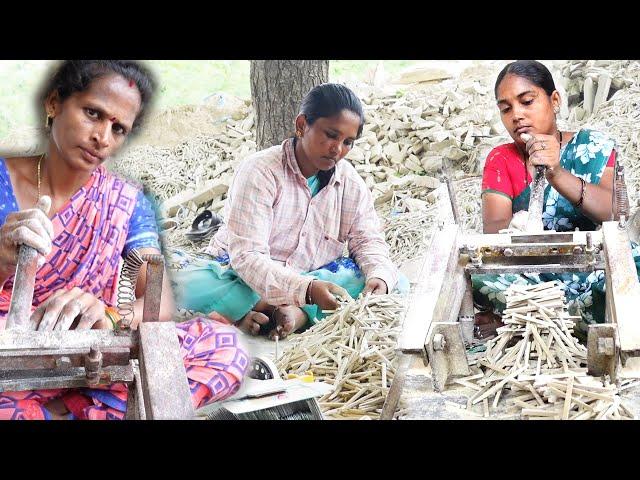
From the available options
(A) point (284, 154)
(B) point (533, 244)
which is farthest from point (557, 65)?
(A) point (284, 154)

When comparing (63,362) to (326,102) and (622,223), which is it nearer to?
(326,102)

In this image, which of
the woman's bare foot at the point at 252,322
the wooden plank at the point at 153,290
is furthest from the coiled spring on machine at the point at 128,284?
the woman's bare foot at the point at 252,322

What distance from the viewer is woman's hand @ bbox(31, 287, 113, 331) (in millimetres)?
3381

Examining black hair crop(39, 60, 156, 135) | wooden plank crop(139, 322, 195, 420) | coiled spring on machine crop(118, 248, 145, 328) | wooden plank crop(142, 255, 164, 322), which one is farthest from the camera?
black hair crop(39, 60, 156, 135)

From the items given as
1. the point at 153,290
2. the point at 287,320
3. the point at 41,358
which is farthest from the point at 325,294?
the point at 41,358

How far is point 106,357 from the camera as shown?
313cm

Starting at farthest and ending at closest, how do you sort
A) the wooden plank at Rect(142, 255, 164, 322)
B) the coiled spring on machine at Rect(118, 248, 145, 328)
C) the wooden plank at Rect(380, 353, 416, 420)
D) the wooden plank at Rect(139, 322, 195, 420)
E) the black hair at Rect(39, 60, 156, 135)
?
the black hair at Rect(39, 60, 156, 135) → the wooden plank at Rect(380, 353, 416, 420) → the coiled spring on machine at Rect(118, 248, 145, 328) → the wooden plank at Rect(142, 255, 164, 322) → the wooden plank at Rect(139, 322, 195, 420)

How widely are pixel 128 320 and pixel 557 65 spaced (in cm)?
204

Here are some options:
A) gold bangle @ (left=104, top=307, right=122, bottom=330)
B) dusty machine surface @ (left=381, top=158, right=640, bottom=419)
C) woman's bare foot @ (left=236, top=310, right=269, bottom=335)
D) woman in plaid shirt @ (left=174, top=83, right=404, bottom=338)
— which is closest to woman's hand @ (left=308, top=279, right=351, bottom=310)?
woman in plaid shirt @ (left=174, top=83, right=404, bottom=338)

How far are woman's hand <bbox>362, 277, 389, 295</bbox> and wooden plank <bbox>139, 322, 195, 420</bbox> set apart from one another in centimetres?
113

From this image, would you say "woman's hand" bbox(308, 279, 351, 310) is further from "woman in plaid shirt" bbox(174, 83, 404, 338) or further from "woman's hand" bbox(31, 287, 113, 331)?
"woman's hand" bbox(31, 287, 113, 331)

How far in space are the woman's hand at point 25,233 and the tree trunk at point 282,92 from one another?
105 centimetres

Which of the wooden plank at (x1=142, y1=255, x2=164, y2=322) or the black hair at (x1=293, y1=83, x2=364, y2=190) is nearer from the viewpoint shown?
the wooden plank at (x1=142, y1=255, x2=164, y2=322)

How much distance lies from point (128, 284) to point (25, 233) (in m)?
0.45
